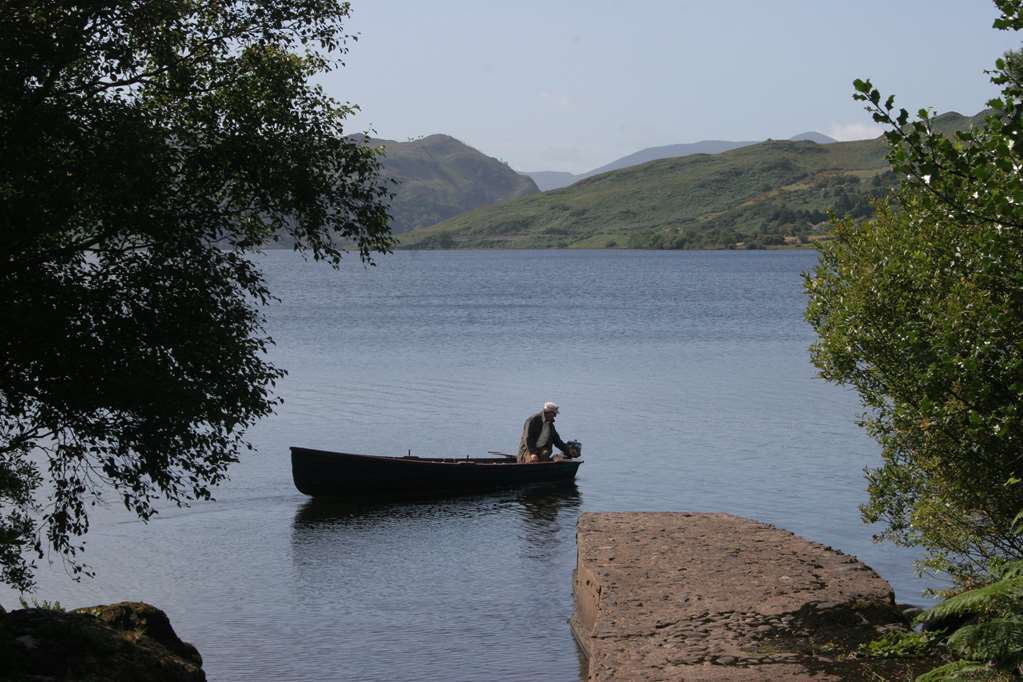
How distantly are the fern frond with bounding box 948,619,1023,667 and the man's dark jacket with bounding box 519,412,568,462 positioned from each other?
21458 mm

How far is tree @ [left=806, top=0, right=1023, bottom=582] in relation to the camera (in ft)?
Answer: 44.8

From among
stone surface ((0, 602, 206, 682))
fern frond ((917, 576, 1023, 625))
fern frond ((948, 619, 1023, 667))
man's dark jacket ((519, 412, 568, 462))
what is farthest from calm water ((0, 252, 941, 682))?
fern frond ((917, 576, 1023, 625))

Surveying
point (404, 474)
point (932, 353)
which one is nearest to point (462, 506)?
point (404, 474)

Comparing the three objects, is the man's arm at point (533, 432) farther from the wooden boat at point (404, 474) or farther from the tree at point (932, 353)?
the tree at point (932, 353)

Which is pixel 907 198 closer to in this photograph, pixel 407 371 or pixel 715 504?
pixel 715 504

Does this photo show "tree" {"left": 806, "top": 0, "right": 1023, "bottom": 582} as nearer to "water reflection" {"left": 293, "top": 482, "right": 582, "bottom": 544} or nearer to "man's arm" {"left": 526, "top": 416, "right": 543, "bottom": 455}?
"water reflection" {"left": 293, "top": 482, "right": 582, "bottom": 544}

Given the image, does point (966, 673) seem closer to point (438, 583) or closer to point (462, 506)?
point (438, 583)

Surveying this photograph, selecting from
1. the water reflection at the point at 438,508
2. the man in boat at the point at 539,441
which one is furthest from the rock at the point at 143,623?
the man in boat at the point at 539,441

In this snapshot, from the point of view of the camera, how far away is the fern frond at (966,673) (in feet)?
42.2

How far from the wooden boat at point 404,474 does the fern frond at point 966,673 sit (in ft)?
66.4

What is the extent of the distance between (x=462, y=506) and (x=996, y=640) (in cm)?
2099

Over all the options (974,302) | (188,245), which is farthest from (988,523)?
(188,245)

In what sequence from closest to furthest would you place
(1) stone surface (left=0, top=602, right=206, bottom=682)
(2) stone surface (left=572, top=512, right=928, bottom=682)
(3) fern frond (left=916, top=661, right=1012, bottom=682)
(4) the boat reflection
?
(3) fern frond (left=916, top=661, right=1012, bottom=682) → (1) stone surface (left=0, top=602, right=206, bottom=682) → (2) stone surface (left=572, top=512, right=928, bottom=682) → (4) the boat reflection

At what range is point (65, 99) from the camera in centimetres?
1596
